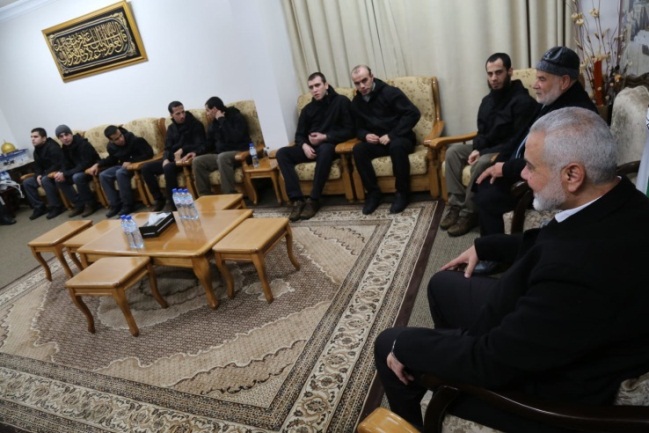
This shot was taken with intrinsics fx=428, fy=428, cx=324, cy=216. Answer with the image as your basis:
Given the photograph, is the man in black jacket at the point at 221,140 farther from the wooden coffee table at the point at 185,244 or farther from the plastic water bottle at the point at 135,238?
the plastic water bottle at the point at 135,238

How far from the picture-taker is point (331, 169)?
3.62m

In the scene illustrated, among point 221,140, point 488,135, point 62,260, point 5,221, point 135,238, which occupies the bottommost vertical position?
point 5,221

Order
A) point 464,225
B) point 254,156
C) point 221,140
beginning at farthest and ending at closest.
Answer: point 221,140 → point 254,156 → point 464,225

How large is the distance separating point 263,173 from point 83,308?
1.86 m

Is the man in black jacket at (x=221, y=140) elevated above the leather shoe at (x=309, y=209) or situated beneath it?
elevated above

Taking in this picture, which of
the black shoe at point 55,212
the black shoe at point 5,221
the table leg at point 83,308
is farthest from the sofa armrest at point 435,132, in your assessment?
the black shoe at point 5,221

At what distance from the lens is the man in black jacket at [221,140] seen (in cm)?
416

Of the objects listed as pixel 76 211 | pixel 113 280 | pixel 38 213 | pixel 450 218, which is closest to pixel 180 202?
pixel 113 280

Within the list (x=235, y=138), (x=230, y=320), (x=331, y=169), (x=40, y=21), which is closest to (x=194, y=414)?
(x=230, y=320)

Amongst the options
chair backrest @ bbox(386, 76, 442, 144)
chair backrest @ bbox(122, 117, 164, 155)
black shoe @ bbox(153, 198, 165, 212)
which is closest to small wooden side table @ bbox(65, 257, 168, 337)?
black shoe @ bbox(153, 198, 165, 212)

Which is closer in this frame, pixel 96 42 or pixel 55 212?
pixel 96 42

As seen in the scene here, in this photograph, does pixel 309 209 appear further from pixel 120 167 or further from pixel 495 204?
pixel 120 167

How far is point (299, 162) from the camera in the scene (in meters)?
3.75

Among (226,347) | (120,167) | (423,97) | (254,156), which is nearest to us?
(226,347)
